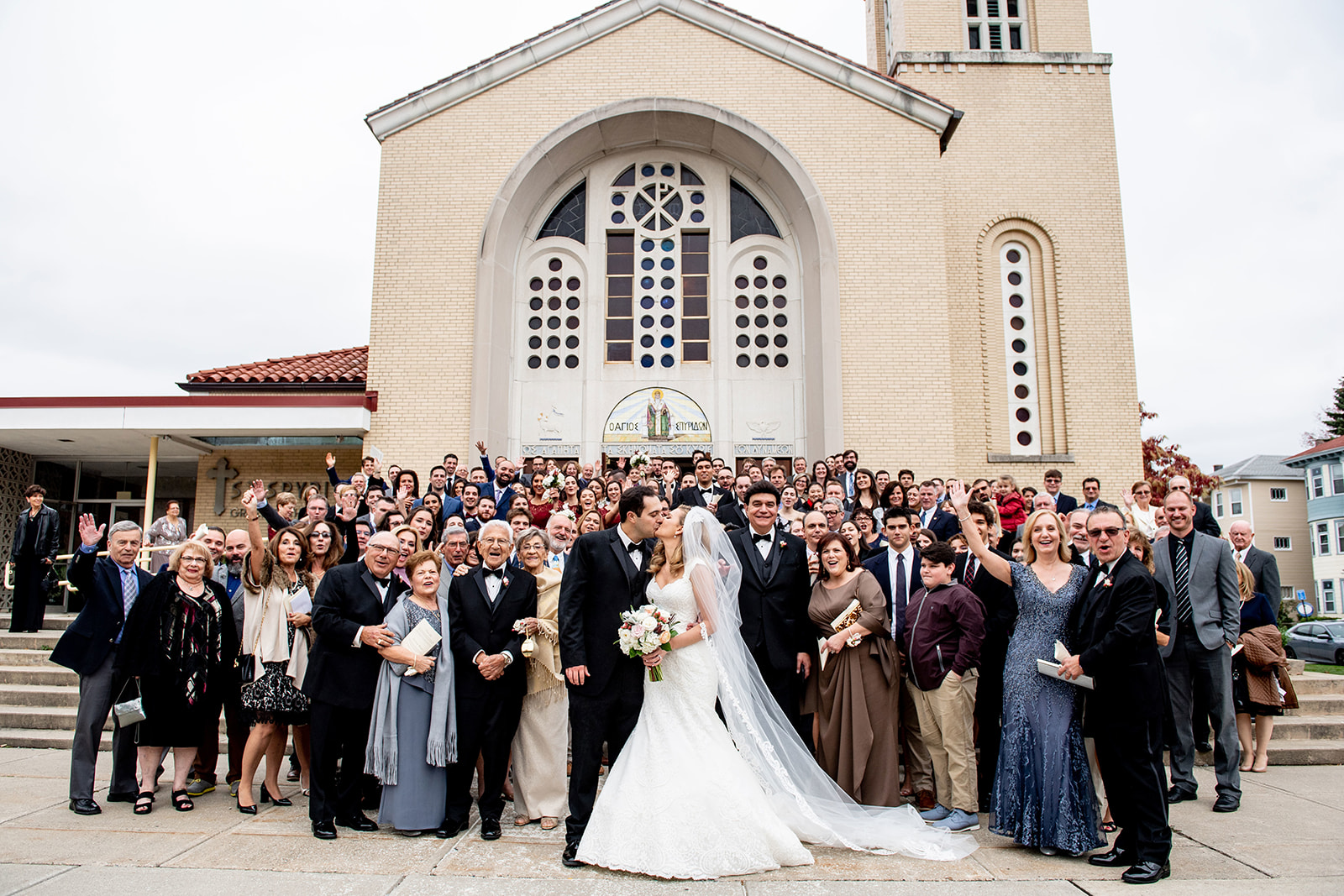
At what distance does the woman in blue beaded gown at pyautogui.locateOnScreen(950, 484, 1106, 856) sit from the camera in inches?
204

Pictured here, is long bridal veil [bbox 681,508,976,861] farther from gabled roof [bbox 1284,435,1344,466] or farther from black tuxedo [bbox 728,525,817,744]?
gabled roof [bbox 1284,435,1344,466]

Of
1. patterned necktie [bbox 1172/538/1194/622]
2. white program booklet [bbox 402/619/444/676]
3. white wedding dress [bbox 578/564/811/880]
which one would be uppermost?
patterned necktie [bbox 1172/538/1194/622]

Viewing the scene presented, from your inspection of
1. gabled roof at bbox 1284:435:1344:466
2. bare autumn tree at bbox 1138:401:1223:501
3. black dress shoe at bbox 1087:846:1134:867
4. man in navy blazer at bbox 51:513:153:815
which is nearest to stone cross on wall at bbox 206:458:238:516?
man in navy blazer at bbox 51:513:153:815

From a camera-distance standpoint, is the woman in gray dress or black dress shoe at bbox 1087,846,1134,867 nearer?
black dress shoe at bbox 1087,846,1134,867

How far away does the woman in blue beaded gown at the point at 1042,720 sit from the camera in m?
5.19

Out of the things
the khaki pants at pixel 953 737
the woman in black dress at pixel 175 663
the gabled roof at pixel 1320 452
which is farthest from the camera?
the gabled roof at pixel 1320 452

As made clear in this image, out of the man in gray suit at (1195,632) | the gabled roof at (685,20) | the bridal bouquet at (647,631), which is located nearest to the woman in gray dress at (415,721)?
the bridal bouquet at (647,631)

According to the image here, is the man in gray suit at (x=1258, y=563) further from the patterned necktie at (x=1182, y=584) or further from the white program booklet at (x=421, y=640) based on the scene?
the white program booklet at (x=421, y=640)

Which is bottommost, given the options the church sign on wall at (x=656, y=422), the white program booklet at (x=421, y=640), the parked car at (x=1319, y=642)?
the parked car at (x=1319, y=642)

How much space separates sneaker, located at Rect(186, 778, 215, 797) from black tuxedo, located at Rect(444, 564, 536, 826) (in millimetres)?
2247

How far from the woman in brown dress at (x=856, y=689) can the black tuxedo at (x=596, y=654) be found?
4.99ft

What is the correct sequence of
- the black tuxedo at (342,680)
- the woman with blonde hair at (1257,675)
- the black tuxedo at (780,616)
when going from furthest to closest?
the woman with blonde hair at (1257,675), the black tuxedo at (780,616), the black tuxedo at (342,680)

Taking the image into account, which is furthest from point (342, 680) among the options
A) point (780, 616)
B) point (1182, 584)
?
point (1182, 584)

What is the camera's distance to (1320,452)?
134 feet
